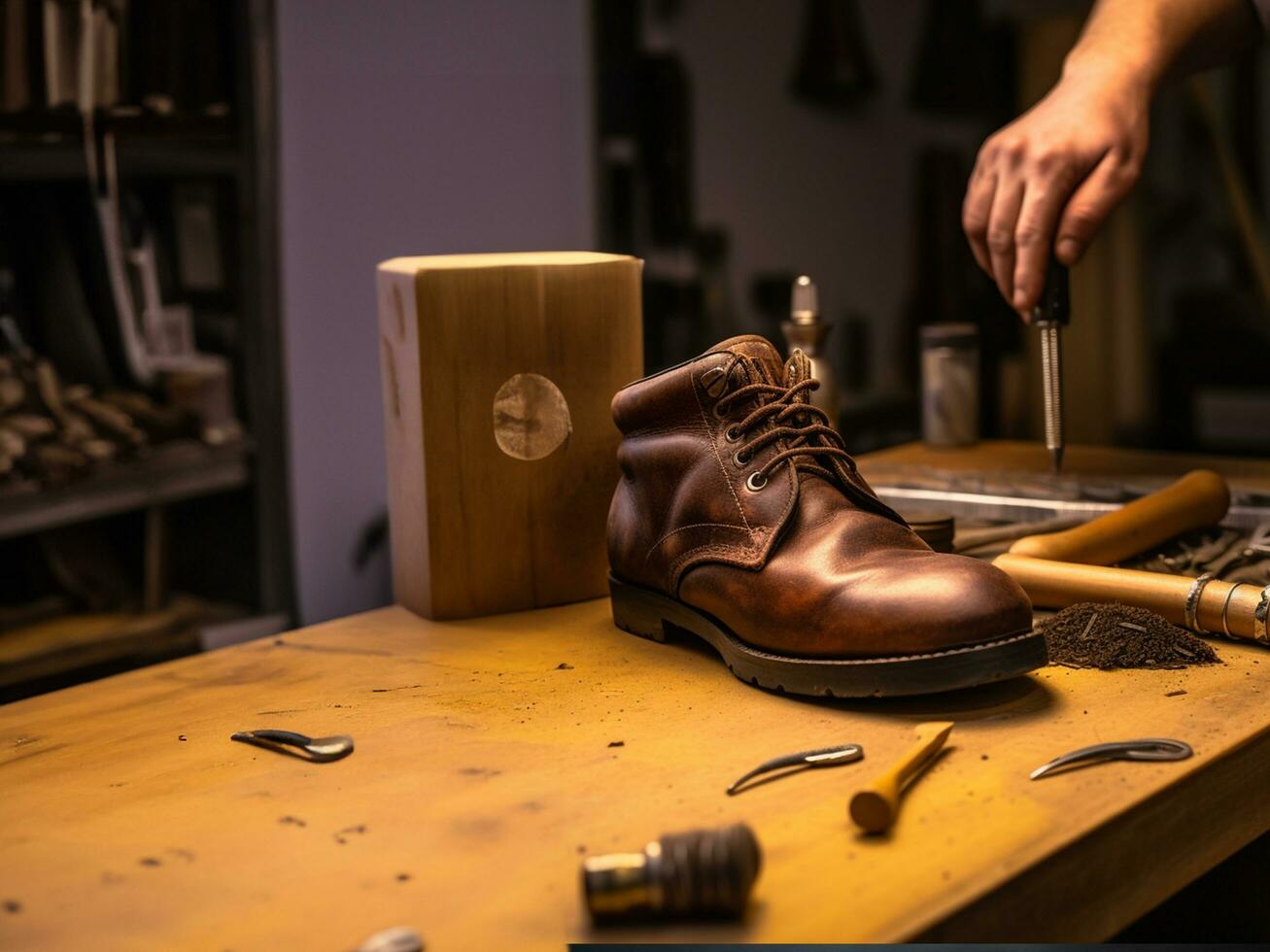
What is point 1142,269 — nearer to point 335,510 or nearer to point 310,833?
point 335,510

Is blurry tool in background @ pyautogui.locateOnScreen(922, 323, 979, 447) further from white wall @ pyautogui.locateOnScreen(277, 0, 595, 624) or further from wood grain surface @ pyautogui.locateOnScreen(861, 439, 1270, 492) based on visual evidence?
white wall @ pyautogui.locateOnScreen(277, 0, 595, 624)

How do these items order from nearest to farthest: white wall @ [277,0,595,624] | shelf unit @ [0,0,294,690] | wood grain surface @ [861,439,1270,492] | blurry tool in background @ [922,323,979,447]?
wood grain surface @ [861,439,1270,492] < blurry tool in background @ [922,323,979,447] < shelf unit @ [0,0,294,690] < white wall @ [277,0,595,624]

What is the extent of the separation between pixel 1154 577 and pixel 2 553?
7.16 ft

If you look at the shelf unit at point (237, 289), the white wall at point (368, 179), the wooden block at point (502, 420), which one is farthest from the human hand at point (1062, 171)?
the white wall at point (368, 179)

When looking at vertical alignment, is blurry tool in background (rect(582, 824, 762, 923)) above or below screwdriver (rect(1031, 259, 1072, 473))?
below

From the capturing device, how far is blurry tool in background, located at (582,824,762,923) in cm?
56

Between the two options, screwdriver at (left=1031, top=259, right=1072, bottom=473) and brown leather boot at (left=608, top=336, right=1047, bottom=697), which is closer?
brown leather boot at (left=608, top=336, right=1047, bottom=697)

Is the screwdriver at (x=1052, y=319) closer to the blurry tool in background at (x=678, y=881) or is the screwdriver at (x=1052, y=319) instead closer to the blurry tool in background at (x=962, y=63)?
the blurry tool in background at (x=678, y=881)

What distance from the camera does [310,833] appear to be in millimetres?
679

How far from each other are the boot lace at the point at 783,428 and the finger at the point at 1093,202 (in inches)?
17.0

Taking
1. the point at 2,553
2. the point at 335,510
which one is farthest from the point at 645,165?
the point at 2,553

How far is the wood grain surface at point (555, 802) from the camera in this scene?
1.93 feet

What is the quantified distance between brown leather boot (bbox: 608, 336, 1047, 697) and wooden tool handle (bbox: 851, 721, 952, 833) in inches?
3.4

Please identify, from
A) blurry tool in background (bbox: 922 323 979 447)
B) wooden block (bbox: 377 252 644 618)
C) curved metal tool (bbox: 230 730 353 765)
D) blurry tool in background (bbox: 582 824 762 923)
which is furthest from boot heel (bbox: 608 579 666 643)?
blurry tool in background (bbox: 922 323 979 447)
